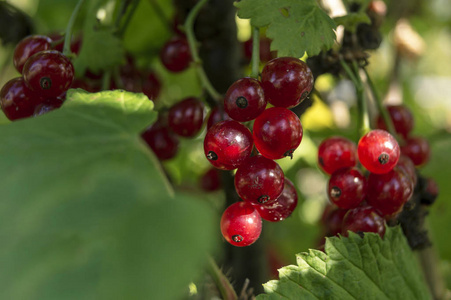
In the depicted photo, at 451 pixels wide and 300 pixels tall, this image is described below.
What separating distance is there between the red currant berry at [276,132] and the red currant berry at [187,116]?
240 millimetres

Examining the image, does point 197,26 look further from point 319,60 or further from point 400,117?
A: point 400,117

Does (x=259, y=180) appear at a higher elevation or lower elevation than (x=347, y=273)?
higher

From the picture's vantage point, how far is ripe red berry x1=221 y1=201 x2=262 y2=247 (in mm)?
645

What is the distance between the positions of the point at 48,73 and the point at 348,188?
49cm

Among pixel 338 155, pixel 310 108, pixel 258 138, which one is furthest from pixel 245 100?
pixel 310 108

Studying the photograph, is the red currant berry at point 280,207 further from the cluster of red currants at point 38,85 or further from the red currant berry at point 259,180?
the cluster of red currants at point 38,85

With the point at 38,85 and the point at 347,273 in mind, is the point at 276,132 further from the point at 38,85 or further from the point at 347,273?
the point at 38,85

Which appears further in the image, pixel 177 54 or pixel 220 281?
pixel 177 54

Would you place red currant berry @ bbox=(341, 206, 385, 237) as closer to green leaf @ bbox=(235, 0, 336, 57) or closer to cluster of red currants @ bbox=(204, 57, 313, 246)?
cluster of red currants @ bbox=(204, 57, 313, 246)

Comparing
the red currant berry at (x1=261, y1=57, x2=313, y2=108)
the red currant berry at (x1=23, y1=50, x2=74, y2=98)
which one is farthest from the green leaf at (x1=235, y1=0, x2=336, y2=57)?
the red currant berry at (x1=23, y1=50, x2=74, y2=98)

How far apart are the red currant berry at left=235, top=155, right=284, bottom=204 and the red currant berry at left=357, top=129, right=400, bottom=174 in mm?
184

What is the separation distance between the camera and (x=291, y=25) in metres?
0.73

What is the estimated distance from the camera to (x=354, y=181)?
74 cm

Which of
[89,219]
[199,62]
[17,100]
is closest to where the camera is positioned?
[89,219]
